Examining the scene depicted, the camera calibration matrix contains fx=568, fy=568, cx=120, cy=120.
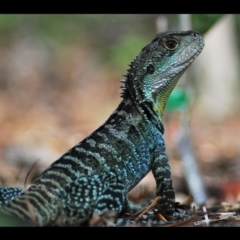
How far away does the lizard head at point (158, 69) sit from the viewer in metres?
6.73

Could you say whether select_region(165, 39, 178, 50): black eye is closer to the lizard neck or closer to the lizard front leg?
the lizard neck

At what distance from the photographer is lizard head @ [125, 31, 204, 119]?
265 inches

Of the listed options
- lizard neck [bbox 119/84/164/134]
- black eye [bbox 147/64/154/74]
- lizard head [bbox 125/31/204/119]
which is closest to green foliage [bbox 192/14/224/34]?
lizard head [bbox 125/31/204/119]

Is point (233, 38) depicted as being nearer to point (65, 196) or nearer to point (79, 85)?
point (79, 85)

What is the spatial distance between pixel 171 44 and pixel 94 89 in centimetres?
1572

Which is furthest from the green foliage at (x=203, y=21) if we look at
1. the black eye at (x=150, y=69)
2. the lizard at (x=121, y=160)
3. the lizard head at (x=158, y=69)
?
the black eye at (x=150, y=69)

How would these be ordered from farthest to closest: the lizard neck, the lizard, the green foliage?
1. the green foliage
2. the lizard neck
3. the lizard

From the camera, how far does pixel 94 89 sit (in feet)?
73.7

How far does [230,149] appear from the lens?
52.6ft

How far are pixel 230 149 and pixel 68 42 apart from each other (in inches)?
490

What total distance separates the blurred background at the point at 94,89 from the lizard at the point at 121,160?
2.37 meters

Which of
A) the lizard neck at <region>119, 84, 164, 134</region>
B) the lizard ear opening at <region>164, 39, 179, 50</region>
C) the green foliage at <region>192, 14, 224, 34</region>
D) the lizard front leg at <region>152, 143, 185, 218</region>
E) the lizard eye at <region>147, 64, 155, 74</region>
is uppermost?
the green foliage at <region>192, 14, 224, 34</region>

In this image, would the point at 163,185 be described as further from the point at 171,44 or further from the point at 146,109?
the point at 171,44

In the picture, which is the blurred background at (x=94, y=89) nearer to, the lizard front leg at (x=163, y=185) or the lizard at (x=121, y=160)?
the lizard at (x=121, y=160)
